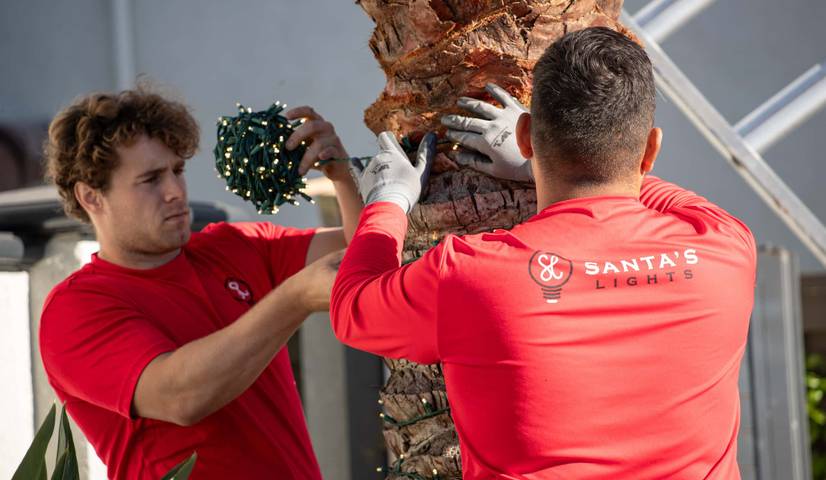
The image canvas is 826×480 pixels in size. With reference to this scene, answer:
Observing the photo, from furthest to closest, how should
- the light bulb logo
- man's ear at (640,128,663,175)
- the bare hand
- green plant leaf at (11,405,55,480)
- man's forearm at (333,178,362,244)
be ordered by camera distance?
man's forearm at (333,178,362,244) → the bare hand → green plant leaf at (11,405,55,480) → man's ear at (640,128,663,175) → the light bulb logo

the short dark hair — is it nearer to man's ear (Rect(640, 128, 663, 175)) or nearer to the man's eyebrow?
man's ear (Rect(640, 128, 663, 175))

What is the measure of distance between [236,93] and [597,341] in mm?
5262

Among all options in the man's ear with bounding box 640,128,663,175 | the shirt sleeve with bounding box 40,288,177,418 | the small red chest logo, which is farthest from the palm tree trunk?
the small red chest logo

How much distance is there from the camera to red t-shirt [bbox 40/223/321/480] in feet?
8.65

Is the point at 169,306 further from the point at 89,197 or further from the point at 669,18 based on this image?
the point at 669,18

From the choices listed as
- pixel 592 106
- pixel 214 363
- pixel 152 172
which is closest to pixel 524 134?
pixel 592 106

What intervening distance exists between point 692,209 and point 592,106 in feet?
1.08

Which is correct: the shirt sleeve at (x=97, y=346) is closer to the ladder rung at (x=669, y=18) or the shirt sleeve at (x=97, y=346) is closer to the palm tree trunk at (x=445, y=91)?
the palm tree trunk at (x=445, y=91)

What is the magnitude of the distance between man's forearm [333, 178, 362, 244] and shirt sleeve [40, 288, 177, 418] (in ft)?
1.95

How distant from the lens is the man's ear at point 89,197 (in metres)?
3.06

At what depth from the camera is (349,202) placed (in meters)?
2.97

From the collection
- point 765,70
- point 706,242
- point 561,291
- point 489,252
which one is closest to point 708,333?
point 706,242

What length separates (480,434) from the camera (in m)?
1.90

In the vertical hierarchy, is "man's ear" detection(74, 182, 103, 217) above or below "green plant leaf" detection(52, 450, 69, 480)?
above
